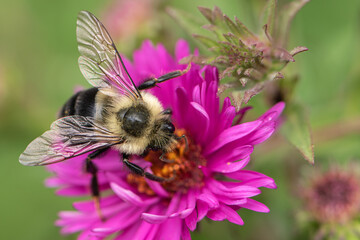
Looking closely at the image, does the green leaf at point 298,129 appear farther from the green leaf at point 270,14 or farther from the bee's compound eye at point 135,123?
the bee's compound eye at point 135,123

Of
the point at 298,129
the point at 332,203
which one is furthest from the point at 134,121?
the point at 332,203

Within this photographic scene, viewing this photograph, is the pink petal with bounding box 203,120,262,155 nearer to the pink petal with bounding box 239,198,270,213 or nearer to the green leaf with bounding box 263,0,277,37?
the pink petal with bounding box 239,198,270,213

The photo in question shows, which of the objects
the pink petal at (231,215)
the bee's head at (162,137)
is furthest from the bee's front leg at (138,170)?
the pink petal at (231,215)

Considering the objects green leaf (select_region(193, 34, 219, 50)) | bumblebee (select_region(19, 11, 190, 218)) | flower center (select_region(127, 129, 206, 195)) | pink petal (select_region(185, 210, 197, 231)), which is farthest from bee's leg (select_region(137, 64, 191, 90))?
pink petal (select_region(185, 210, 197, 231))

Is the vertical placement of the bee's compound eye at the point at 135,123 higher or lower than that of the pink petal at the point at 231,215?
higher

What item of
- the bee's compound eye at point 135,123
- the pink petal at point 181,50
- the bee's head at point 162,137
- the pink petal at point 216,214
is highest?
the pink petal at point 181,50

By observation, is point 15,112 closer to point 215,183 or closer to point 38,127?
point 38,127
